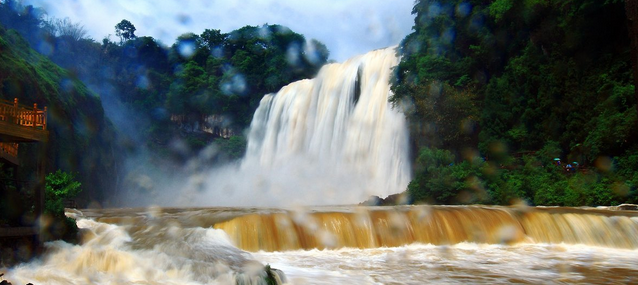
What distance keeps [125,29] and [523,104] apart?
5019 cm

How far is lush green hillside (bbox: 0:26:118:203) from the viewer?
20891mm

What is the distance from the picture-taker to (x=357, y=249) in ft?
41.6

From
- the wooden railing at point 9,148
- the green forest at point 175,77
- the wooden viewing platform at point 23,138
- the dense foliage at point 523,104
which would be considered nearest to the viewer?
the wooden viewing platform at point 23,138

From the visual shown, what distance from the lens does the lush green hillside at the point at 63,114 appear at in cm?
2089

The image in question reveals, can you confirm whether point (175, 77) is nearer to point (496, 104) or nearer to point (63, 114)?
point (63, 114)

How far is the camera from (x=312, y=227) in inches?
518

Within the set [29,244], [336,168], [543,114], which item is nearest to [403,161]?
[336,168]

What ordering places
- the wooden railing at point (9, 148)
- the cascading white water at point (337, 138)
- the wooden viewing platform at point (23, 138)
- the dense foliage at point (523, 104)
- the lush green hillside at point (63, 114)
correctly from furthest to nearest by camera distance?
the cascading white water at point (337, 138) < the lush green hillside at point (63, 114) < the dense foliage at point (523, 104) < the wooden railing at point (9, 148) < the wooden viewing platform at point (23, 138)

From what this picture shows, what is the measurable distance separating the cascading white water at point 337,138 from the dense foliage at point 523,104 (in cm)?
197

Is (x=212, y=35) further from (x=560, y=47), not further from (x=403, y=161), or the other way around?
(x=560, y=47)

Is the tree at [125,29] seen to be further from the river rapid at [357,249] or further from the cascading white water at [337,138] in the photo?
the river rapid at [357,249]

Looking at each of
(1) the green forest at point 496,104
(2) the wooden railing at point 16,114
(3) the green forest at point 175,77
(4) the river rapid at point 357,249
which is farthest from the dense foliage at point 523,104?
(3) the green forest at point 175,77

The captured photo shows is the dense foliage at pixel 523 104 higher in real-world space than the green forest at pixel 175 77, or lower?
lower

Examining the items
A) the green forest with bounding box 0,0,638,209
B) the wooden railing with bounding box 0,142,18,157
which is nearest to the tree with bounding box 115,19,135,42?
the green forest with bounding box 0,0,638,209
